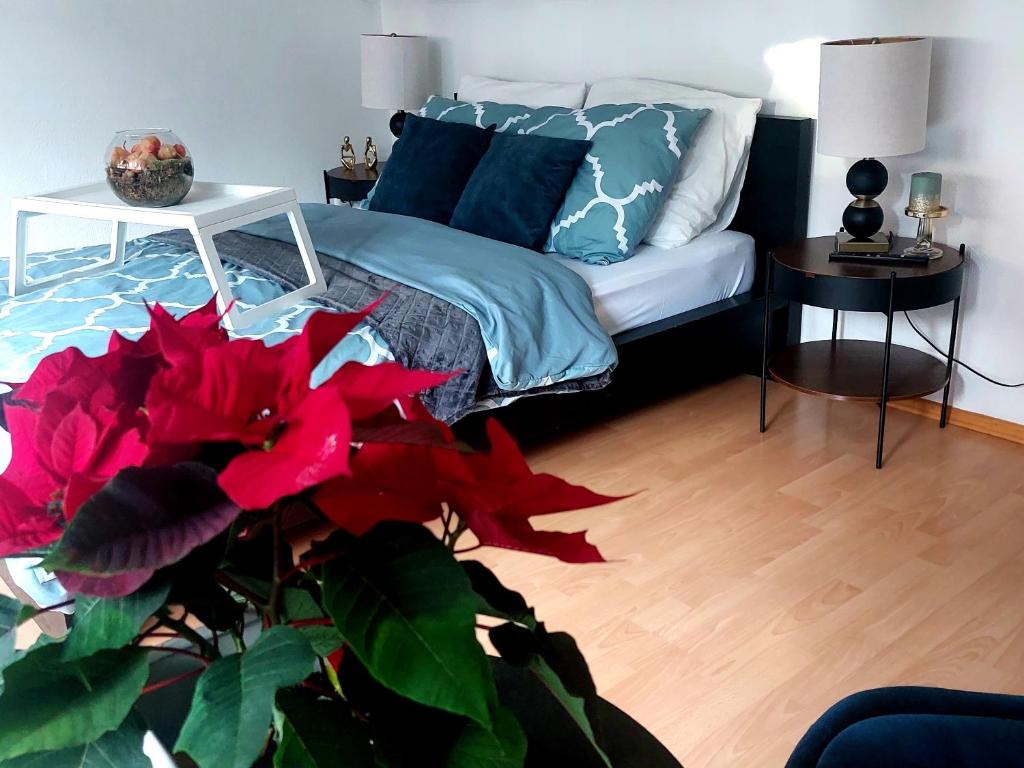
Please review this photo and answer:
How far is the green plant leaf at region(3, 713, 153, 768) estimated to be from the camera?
20.4 inches

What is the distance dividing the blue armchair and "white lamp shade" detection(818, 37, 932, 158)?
75.5 inches

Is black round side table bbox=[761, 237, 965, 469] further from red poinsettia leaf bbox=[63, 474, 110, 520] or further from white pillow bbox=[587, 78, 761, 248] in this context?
red poinsettia leaf bbox=[63, 474, 110, 520]

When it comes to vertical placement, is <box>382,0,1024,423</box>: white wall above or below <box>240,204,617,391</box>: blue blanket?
above

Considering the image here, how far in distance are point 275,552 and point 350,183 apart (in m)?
3.74

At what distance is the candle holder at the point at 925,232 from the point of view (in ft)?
8.98

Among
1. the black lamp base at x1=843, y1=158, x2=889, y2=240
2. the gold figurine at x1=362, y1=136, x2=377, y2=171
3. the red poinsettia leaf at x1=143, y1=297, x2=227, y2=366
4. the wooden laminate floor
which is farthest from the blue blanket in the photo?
the red poinsettia leaf at x1=143, y1=297, x2=227, y2=366

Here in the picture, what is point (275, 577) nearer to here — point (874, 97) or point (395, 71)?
point (874, 97)

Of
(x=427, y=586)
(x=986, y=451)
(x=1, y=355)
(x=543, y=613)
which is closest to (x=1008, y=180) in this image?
(x=986, y=451)

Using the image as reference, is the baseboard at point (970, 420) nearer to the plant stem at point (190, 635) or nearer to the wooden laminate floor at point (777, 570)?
the wooden laminate floor at point (777, 570)

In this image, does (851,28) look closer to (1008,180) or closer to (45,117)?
(1008,180)

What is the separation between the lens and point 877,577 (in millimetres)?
2273

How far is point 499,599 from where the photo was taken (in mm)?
600

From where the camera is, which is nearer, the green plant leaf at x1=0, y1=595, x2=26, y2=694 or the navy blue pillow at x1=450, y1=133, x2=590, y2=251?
the green plant leaf at x1=0, y1=595, x2=26, y2=694

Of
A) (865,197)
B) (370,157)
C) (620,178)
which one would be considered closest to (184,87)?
(370,157)
